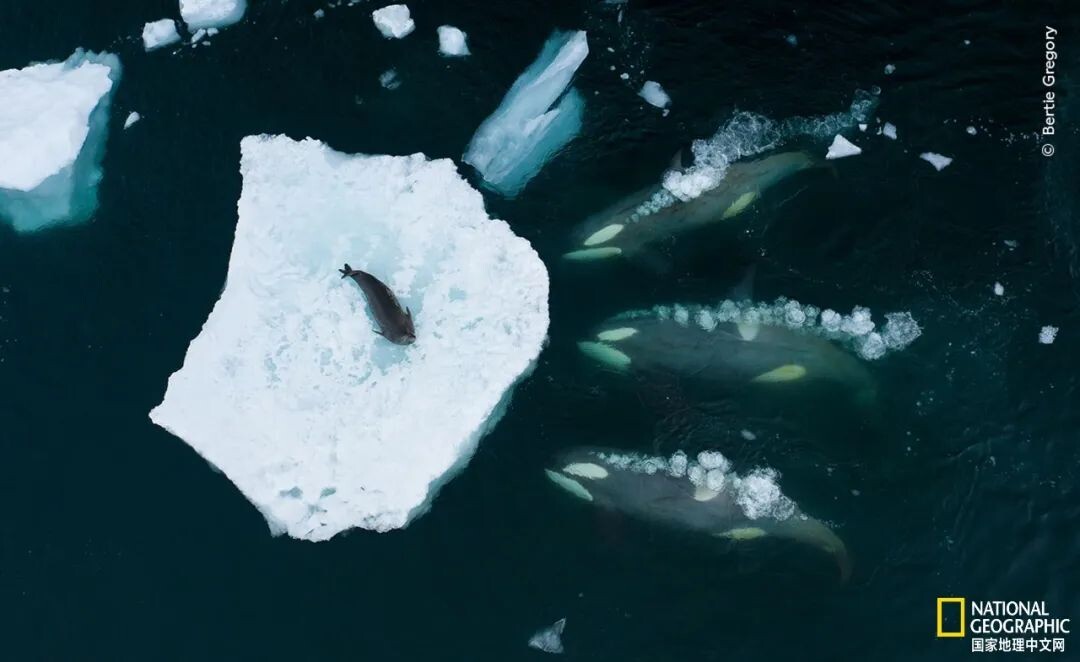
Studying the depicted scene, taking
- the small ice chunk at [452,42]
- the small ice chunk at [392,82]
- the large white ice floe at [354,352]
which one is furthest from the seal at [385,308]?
the small ice chunk at [452,42]

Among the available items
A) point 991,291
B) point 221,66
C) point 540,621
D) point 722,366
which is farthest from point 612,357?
point 221,66

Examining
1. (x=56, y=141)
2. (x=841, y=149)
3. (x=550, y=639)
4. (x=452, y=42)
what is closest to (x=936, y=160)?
(x=841, y=149)

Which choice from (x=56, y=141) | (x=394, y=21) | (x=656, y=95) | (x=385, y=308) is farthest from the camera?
(x=56, y=141)

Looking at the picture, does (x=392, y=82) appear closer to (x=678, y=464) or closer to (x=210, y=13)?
(x=210, y=13)

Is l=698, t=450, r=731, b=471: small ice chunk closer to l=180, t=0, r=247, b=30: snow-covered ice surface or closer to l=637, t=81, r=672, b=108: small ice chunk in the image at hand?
l=637, t=81, r=672, b=108: small ice chunk

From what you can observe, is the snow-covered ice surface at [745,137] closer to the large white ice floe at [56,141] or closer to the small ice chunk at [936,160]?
the small ice chunk at [936,160]

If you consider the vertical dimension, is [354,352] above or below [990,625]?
above

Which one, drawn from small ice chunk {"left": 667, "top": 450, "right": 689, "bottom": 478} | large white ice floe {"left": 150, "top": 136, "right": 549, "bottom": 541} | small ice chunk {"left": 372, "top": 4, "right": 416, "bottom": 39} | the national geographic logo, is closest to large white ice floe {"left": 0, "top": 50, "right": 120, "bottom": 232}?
large white ice floe {"left": 150, "top": 136, "right": 549, "bottom": 541}
